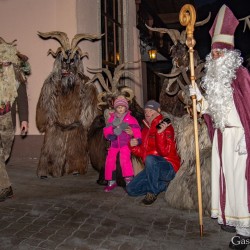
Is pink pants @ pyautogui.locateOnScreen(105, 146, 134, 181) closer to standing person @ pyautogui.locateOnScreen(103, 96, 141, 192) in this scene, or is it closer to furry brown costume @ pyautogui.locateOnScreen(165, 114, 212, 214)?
standing person @ pyautogui.locateOnScreen(103, 96, 141, 192)

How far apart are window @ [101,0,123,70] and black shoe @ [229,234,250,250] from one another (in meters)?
6.55

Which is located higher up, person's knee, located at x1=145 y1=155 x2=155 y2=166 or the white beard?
the white beard

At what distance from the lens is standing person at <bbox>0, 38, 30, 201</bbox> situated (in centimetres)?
508

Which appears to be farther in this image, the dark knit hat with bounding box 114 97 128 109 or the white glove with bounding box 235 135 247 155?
the dark knit hat with bounding box 114 97 128 109

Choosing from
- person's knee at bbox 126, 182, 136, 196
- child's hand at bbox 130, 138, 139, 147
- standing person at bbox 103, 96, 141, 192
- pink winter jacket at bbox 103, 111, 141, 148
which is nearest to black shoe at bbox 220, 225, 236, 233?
person's knee at bbox 126, 182, 136, 196

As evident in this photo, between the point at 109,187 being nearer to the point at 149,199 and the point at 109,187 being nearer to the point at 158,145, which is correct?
the point at 149,199

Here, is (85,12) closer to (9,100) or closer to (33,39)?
(33,39)

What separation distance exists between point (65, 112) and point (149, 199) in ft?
8.26

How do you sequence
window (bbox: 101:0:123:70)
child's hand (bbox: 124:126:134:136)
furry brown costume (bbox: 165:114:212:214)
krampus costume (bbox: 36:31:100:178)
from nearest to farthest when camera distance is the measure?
1. furry brown costume (bbox: 165:114:212:214)
2. child's hand (bbox: 124:126:134:136)
3. krampus costume (bbox: 36:31:100:178)
4. window (bbox: 101:0:123:70)

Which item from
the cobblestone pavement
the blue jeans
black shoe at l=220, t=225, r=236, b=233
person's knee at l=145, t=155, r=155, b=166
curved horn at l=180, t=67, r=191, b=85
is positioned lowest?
the cobblestone pavement

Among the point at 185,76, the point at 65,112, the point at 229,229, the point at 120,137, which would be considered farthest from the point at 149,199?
the point at 65,112

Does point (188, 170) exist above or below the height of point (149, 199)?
above

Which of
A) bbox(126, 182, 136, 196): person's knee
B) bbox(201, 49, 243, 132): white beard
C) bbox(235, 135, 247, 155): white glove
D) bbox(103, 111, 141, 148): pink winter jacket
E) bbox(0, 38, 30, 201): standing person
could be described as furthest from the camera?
bbox(103, 111, 141, 148): pink winter jacket

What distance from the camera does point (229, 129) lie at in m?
3.56
